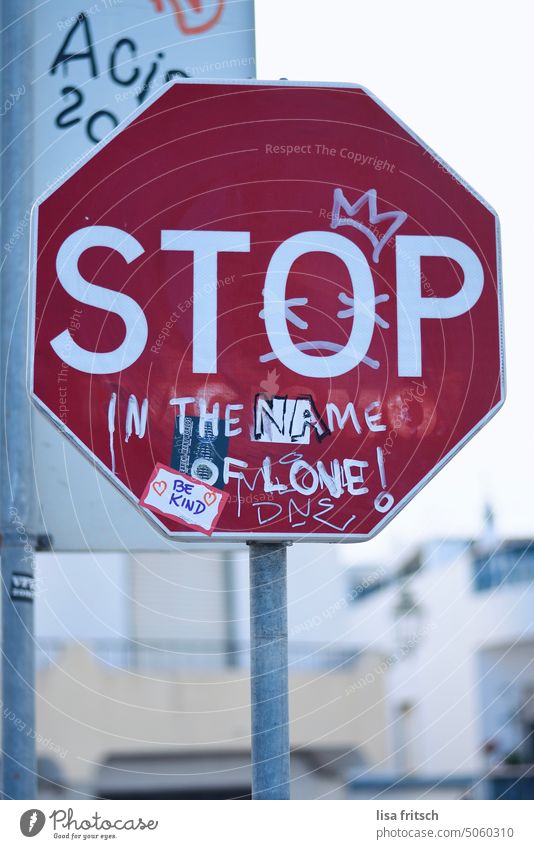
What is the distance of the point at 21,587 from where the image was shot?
10.6 feet

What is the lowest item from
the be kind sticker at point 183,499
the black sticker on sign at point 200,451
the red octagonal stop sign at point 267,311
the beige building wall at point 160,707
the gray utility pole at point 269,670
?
the gray utility pole at point 269,670

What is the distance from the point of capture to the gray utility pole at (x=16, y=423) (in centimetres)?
318

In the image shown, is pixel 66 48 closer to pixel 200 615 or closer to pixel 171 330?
pixel 171 330

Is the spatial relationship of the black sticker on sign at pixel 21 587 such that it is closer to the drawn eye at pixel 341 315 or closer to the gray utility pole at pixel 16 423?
the gray utility pole at pixel 16 423

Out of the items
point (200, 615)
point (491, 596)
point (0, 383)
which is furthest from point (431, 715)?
point (0, 383)

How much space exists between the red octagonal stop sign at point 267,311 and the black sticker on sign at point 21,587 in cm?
154

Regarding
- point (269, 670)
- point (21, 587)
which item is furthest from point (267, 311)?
point (21, 587)

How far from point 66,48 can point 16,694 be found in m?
1.85

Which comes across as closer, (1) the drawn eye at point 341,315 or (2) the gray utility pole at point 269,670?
(2) the gray utility pole at point 269,670

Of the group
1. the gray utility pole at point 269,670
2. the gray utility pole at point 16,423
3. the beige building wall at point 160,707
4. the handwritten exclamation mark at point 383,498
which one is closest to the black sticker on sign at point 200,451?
the gray utility pole at point 269,670

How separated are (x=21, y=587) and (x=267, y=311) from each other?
1633 millimetres

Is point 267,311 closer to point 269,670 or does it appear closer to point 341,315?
point 341,315

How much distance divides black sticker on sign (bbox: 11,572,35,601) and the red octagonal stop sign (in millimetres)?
1539

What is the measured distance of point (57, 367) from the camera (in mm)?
1790
